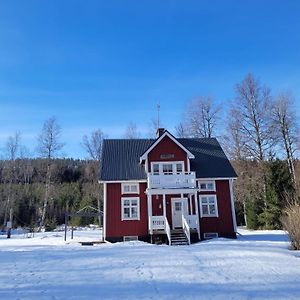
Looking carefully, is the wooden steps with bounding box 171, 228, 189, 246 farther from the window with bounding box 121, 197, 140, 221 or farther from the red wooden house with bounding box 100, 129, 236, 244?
the window with bounding box 121, 197, 140, 221

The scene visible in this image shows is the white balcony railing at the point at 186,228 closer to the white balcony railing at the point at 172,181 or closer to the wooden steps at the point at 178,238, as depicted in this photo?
the wooden steps at the point at 178,238

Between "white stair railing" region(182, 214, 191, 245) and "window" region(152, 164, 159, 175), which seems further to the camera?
"window" region(152, 164, 159, 175)

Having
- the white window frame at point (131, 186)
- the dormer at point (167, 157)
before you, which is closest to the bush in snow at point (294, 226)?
the dormer at point (167, 157)

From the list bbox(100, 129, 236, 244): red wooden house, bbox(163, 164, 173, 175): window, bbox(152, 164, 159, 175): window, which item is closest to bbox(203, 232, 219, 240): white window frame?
bbox(100, 129, 236, 244): red wooden house

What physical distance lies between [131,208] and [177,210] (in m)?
3.19

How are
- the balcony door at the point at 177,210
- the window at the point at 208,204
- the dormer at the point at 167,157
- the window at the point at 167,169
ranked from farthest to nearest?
1. the window at the point at 167,169
2. the dormer at the point at 167,157
3. the window at the point at 208,204
4. the balcony door at the point at 177,210

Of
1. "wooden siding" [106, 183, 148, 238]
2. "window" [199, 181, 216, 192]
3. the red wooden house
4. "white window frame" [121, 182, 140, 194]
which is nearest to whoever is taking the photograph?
the red wooden house

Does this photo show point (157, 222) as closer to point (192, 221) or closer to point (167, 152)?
point (192, 221)

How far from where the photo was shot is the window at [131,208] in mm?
22062

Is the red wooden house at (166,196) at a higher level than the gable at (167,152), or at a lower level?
lower

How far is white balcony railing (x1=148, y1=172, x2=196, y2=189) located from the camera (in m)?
21.4

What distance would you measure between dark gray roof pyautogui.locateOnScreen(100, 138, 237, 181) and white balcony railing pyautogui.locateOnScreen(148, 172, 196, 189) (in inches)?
49.1

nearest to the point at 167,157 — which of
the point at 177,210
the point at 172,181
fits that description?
the point at 172,181

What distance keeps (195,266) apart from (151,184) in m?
12.5
